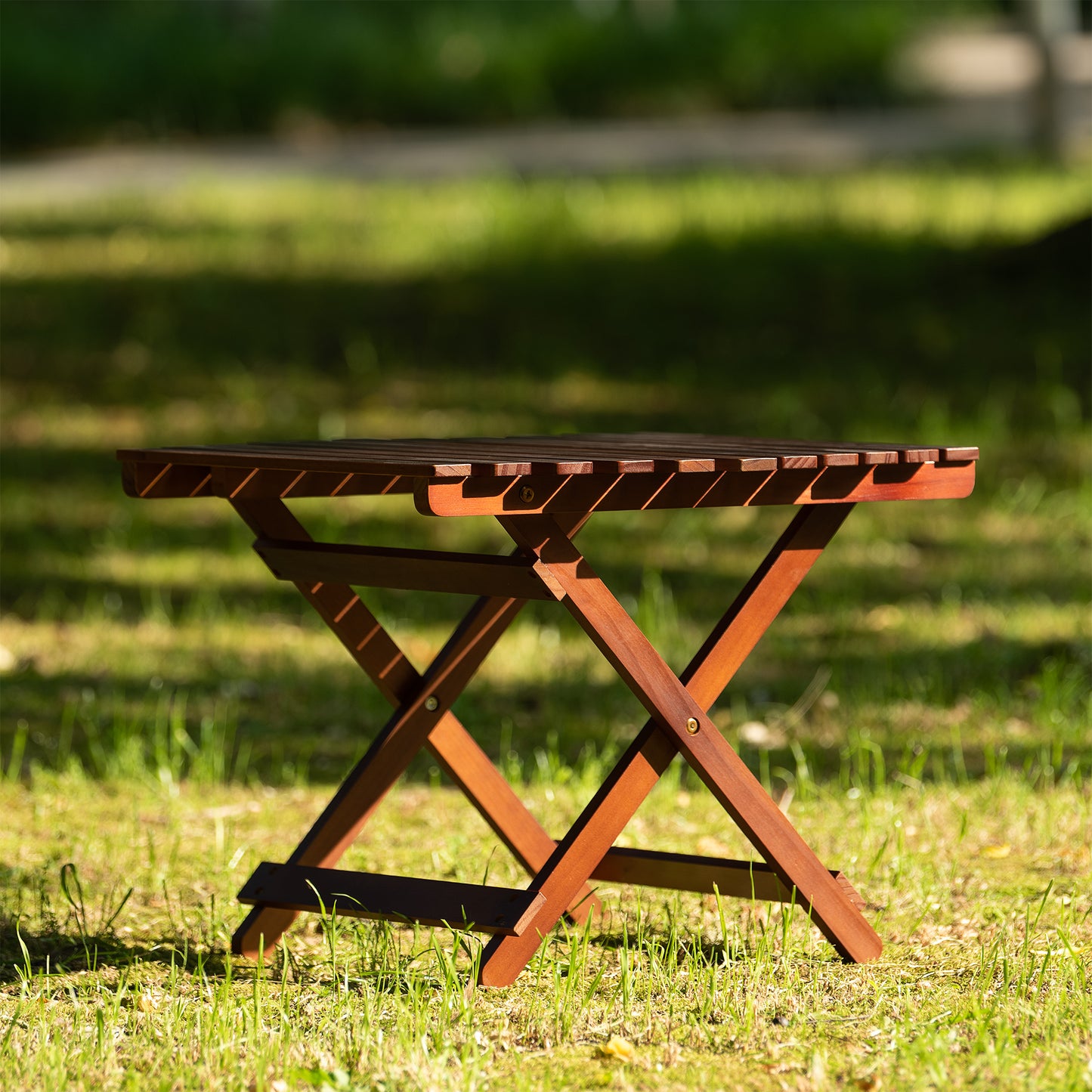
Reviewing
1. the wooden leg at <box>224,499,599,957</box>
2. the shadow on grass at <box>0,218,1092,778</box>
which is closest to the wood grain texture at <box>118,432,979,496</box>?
the wooden leg at <box>224,499,599,957</box>

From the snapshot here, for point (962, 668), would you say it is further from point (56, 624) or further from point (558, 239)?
point (558, 239)

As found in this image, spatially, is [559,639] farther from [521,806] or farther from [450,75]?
[450,75]

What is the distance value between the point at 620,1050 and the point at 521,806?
29.8 inches

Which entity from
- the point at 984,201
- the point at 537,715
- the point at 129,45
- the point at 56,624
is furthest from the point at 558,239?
the point at 129,45

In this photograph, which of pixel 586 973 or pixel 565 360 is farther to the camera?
pixel 565 360

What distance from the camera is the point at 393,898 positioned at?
3129 mm

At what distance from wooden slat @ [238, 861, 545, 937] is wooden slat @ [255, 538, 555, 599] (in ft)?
1.77

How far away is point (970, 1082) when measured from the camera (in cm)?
268

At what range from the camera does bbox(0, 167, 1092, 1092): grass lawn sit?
295cm

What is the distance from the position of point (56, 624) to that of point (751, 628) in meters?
3.80

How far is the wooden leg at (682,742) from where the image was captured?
297 centimetres

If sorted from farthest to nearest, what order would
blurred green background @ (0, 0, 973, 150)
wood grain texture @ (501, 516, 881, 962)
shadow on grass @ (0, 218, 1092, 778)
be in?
blurred green background @ (0, 0, 973, 150) < shadow on grass @ (0, 218, 1092, 778) < wood grain texture @ (501, 516, 881, 962)

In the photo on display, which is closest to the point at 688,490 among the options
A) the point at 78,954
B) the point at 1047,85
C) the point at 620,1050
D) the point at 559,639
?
the point at 620,1050

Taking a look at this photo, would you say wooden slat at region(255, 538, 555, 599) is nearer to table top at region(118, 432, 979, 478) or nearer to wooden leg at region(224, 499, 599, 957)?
wooden leg at region(224, 499, 599, 957)
